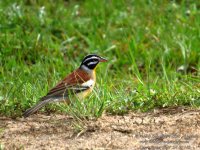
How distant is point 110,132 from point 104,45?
5.24 m

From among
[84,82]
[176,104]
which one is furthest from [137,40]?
[176,104]

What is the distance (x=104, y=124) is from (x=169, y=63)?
4.00 metres

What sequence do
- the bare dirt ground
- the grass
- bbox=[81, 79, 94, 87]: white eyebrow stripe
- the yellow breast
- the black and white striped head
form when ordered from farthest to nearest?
1. the black and white striped head
2. bbox=[81, 79, 94, 87]: white eyebrow stripe
3. the grass
4. the yellow breast
5. the bare dirt ground

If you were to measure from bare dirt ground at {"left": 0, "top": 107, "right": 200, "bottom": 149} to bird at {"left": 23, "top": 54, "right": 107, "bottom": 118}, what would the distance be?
29 centimetres

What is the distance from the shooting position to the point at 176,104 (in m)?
8.40

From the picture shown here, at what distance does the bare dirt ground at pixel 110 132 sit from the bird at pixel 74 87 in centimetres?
29

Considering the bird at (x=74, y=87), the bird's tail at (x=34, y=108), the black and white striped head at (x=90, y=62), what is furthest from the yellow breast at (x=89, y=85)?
the bird's tail at (x=34, y=108)

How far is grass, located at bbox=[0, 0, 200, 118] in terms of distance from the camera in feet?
30.3

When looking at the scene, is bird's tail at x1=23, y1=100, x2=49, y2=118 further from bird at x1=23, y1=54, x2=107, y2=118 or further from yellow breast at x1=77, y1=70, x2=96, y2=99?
yellow breast at x1=77, y1=70, x2=96, y2=99

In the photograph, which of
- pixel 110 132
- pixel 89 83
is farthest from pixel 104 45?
pixel 110 132

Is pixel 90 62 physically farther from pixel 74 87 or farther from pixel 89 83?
pixel 74 87

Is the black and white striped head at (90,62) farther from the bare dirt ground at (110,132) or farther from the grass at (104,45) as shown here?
the bare dirt ground at (110,132)

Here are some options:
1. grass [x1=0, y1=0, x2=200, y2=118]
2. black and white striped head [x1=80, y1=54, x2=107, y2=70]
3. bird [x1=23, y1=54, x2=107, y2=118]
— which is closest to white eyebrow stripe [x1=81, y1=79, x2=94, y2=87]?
bird [x1=23, y1=54, x2=107, y2=118]

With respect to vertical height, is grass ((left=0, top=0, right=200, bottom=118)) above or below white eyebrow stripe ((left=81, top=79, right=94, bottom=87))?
above
